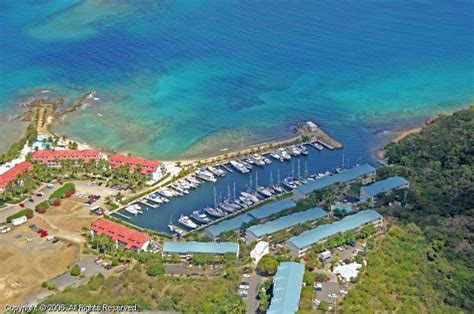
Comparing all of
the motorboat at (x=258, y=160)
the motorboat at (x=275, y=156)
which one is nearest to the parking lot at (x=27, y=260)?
the motorboat at (x=258, y=160)

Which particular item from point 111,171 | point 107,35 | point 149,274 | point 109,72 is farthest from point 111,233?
point 107,35

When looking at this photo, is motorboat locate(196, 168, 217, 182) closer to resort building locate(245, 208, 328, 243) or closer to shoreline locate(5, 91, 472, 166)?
shoreline locate(5, 91, 472, 166)

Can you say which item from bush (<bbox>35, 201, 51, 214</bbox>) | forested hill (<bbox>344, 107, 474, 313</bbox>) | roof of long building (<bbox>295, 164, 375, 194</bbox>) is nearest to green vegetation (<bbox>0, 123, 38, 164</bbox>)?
bush (<bbox>35, 201, 51, 214</bbox>)

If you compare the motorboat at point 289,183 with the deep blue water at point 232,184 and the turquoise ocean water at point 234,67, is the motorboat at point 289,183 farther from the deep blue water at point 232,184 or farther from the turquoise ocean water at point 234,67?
the turquoise ocean water at point 234,67

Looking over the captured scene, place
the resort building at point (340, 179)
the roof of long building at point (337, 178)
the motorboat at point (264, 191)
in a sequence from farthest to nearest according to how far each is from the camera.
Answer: the motorboat at point (264, 191), the roof of long building at point (337, 178), the resort building at point (340, 179)

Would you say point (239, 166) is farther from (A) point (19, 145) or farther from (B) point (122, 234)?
(A) point (19, 145)

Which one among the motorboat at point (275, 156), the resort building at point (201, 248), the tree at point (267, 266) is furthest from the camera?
the motorboat at point (275, 156)
